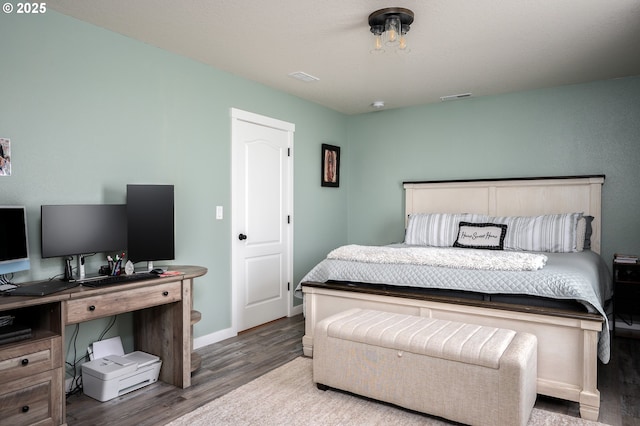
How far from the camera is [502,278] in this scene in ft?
8.61

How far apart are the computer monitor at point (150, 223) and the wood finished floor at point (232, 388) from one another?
0.86 metres

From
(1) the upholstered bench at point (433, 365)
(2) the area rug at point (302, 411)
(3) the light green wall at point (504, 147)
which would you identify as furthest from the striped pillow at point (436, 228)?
(2) the area rug at point (302, 411)

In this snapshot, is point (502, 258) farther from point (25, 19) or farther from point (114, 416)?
point (25, 19)

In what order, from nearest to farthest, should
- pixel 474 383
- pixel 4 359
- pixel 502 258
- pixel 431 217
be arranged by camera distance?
pixel 4 359
pixel 474 383
pixel 502 258
pixel 431 217

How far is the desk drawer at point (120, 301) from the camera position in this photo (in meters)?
2.25

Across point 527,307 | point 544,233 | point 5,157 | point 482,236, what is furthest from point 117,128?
point 544,233

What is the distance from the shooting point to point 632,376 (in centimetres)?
294

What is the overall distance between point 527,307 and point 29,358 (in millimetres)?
2691

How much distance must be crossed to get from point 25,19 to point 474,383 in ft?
10.7

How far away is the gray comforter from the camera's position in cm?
239

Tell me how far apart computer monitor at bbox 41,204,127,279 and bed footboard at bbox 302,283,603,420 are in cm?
203

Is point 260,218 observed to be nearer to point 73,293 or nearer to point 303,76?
point 303,76

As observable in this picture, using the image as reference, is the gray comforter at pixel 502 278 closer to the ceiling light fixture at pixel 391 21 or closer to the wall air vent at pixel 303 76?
the ceiling light fixture at pixel 391 21

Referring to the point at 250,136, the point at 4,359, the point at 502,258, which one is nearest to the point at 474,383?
the point at 502,258
